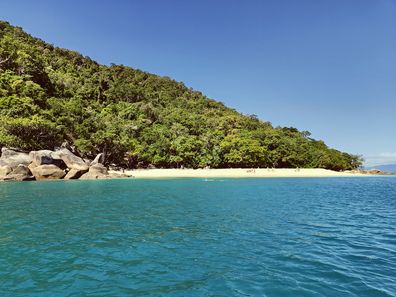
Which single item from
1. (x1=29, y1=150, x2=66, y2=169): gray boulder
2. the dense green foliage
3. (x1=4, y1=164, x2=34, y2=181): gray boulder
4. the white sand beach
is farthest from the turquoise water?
the dense green foliage

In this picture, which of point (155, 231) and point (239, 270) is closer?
point (239, 270)

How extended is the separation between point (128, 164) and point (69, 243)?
68729mm

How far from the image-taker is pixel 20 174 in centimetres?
5112

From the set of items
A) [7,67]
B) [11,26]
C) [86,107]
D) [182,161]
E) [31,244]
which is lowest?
[31,244]

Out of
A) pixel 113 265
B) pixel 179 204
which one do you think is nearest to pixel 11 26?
pixel 179 204

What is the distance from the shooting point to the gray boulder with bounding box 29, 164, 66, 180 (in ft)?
178

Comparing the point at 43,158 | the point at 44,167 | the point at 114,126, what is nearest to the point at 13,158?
the point at 43,158

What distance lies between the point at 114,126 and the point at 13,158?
29.4 meters

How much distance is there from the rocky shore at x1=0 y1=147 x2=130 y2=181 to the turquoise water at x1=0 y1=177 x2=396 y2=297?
115ft

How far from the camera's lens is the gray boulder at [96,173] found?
58.7m

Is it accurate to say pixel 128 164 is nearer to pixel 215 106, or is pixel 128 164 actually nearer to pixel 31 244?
pixel 31 244

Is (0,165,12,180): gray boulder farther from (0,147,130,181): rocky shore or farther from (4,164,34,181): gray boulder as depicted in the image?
(4,164,34,181): gray boulder

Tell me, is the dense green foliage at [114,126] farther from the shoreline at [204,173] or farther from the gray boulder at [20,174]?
the gray boulder at [20,174]

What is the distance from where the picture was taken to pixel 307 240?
14344 mm
